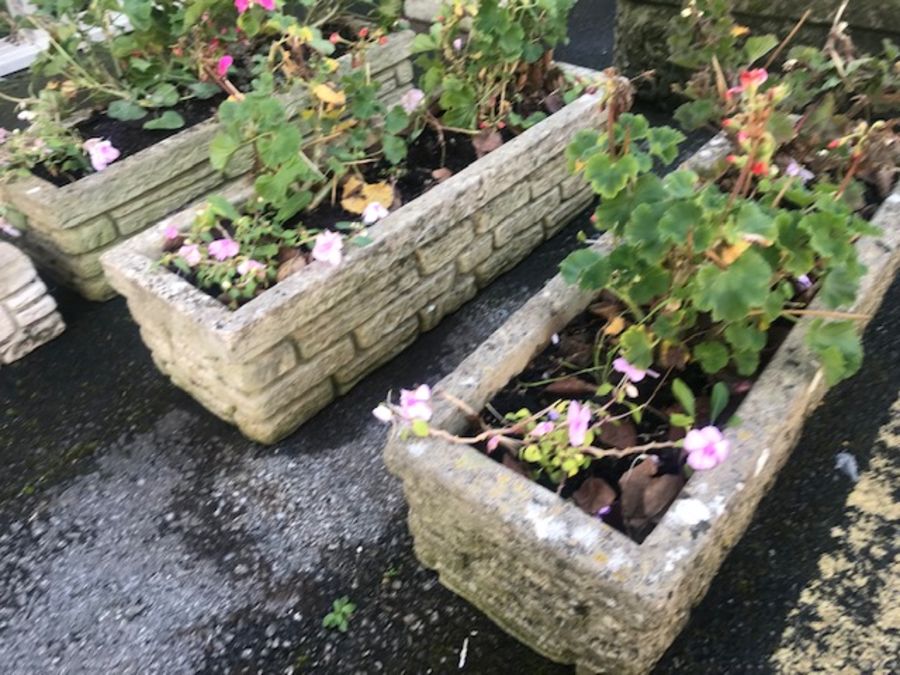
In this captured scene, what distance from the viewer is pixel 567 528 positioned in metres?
1.41

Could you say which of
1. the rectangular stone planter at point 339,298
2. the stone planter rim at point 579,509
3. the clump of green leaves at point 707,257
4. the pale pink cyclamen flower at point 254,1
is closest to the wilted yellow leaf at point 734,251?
the clump of green leaves at point 707,257

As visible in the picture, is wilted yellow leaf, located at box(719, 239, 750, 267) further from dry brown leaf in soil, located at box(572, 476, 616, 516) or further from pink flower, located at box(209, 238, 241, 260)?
pink flower, located at box(209, 238, 241, 260)

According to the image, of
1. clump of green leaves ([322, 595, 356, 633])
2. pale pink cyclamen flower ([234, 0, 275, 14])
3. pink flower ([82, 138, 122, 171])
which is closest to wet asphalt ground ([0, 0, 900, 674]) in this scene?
clump of green leaves ([322, 595, 356, 633])

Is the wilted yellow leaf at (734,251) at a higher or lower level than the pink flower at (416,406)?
higher

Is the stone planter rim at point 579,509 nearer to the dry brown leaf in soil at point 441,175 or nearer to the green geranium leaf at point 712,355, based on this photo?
Result: the green geranium leaf at point 712,355

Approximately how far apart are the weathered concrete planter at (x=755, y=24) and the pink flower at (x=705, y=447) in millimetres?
2240

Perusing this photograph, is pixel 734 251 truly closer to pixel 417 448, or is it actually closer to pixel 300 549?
pixel 417 448

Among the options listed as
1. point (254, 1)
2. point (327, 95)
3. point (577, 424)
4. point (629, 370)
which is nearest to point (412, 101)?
point (327, 95)

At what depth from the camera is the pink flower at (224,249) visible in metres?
2.09

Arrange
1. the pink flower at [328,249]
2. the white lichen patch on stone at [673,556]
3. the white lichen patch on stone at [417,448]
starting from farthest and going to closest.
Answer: the pink flower at [328,249], the white lichen patch on stone at [417,448], the white lichen patch on stone at [673,556]

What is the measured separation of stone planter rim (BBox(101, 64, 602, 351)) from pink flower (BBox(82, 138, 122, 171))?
559 millimetres

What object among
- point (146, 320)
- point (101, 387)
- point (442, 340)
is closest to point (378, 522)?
point (442, 340)

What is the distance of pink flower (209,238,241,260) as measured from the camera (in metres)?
2.09

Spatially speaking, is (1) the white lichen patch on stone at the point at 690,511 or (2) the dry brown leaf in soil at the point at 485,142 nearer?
(1) the white lichen patch on stone at the point at 690,511
